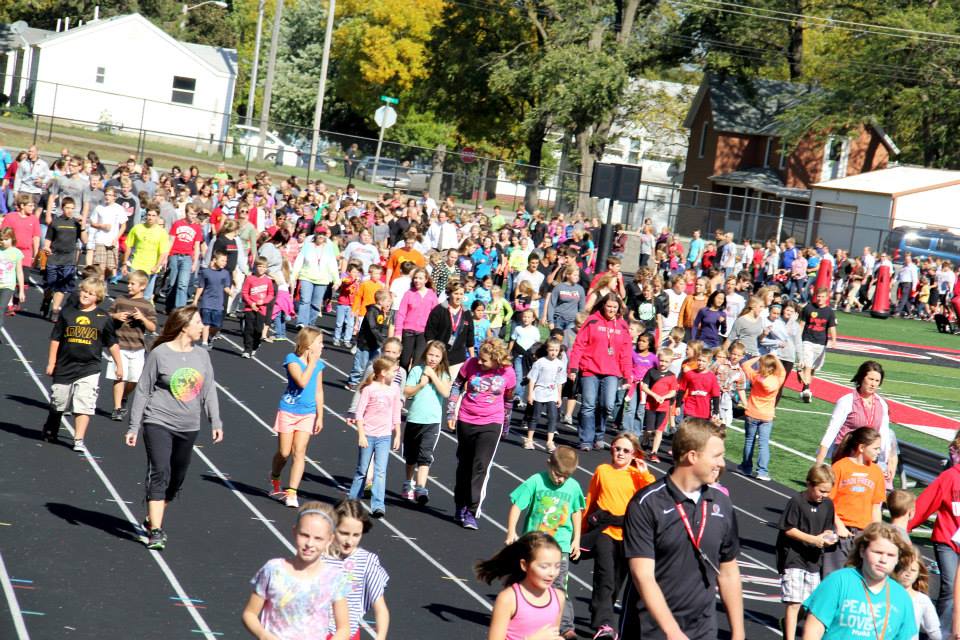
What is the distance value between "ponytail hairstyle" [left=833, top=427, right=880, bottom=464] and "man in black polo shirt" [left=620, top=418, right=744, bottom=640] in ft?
15.0

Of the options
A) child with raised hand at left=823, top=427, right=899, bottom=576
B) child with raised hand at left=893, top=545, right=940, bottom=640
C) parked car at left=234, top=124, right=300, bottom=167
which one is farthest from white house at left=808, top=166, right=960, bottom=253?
child with raised hand at left=893, top=545, right=940, bottom=640

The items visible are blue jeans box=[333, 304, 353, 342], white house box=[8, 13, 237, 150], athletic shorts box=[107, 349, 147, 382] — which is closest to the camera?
athletic shorts box=[107, 349, 147, 382]

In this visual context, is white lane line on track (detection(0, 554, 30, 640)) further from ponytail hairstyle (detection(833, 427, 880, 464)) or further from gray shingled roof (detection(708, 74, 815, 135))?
gray shingled roof (detection(708, 74, 815, 135))

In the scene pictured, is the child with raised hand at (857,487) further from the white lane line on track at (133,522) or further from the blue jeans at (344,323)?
the blue jeans at (344,323)

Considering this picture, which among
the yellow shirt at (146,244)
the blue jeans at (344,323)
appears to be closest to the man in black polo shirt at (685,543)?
the yellow shirt at (146,244)

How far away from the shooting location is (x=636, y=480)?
961 centimetres

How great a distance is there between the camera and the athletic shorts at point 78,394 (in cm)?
1250

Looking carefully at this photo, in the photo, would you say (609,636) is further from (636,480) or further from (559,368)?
(559,368)

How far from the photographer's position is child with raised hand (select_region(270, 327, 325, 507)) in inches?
453

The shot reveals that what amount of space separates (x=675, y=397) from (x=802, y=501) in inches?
303

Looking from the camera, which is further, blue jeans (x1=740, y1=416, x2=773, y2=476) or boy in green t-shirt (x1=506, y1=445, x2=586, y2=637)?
blue jeans (x1=740, y1=416, x2=773, y2=476)

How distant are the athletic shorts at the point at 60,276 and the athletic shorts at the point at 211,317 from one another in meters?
2.01

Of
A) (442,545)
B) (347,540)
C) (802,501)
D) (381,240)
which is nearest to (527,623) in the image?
(347,540)

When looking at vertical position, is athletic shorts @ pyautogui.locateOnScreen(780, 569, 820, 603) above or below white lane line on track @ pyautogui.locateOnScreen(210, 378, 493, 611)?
above
